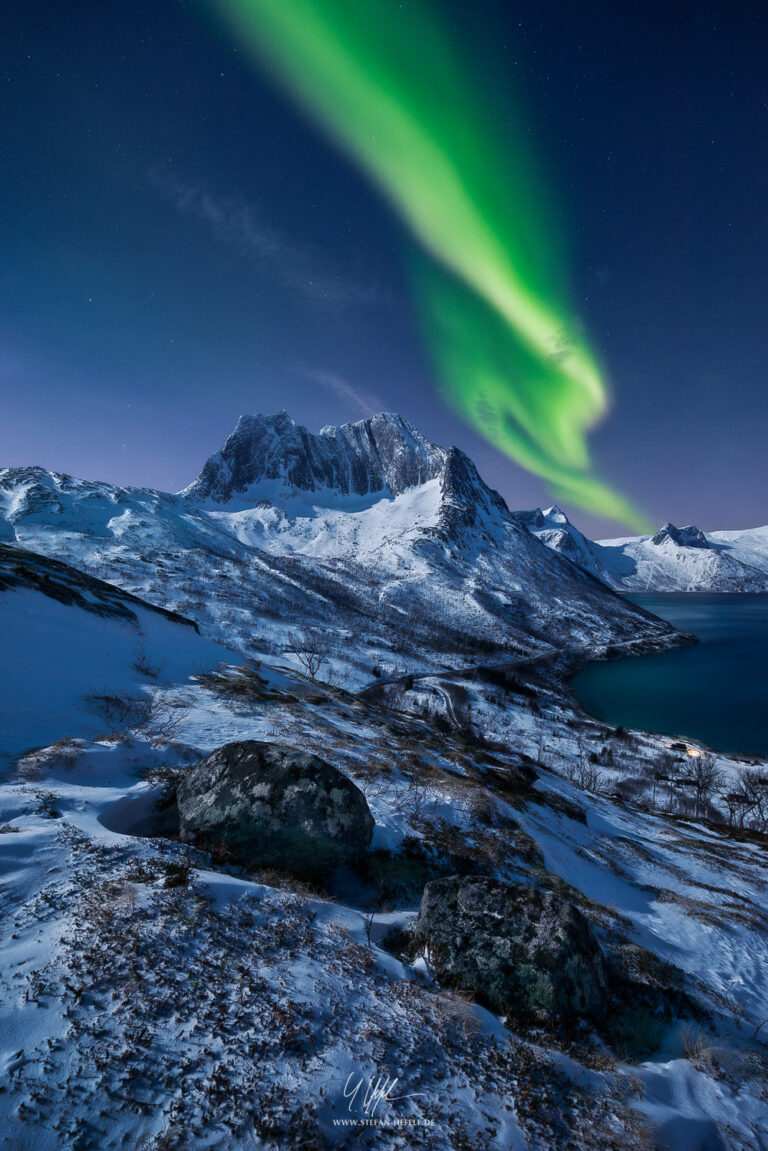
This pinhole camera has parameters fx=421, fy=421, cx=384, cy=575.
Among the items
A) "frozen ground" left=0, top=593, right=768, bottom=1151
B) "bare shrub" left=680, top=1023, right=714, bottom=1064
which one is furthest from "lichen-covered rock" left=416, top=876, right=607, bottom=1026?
"bare shrub" left=680, top=1023, right=714, bottom=1064

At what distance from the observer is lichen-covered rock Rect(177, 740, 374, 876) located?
926 centimetres

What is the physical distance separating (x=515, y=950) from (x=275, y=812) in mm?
5285

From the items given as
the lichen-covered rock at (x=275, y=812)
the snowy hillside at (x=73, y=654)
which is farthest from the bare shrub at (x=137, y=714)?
the lichen-covered rock at (x=275, y=812)

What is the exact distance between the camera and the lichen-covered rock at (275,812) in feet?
30.4

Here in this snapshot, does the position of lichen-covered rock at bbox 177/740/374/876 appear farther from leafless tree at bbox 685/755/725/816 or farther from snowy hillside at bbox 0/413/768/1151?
leafless tree at bbox 685/755/725/816

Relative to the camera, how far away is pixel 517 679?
138 meters

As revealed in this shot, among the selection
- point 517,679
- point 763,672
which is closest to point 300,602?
point 517,679

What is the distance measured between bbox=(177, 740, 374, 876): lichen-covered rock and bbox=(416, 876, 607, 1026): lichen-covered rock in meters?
2.38

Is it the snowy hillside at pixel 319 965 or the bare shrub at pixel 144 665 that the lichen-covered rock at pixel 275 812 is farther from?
the bare shrub at pixel 144 665

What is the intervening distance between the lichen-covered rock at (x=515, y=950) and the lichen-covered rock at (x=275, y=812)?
2375 mm

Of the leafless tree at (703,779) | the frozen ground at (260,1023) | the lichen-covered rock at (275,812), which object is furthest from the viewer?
the leafless tree at (703,779)

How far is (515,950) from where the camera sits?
24.1 feet

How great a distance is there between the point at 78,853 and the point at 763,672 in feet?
669
